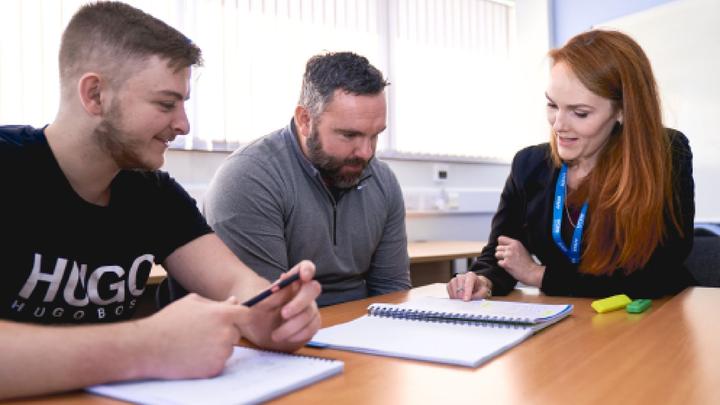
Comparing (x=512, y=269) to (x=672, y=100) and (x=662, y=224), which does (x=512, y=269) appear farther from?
(x=672, y=100)

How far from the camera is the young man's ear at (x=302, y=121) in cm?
170

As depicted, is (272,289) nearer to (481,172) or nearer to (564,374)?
(564,374)

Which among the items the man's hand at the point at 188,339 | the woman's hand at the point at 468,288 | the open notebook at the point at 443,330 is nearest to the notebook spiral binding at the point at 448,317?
the open notebook at the point at 443,330

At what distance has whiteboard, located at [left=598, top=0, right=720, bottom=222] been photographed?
3.26 meters

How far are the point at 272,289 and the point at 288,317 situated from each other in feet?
0.17

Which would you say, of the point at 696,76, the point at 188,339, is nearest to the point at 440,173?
the point at 696,76

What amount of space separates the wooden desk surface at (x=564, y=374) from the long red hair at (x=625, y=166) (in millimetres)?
439

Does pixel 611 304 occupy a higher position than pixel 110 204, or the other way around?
pixel 110 204

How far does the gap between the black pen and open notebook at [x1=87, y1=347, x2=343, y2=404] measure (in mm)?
80

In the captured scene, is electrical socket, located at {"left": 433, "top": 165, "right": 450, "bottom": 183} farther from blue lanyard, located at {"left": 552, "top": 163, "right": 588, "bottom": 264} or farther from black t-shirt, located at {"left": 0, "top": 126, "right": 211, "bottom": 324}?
black t-shirt, located at {"left": 0, "top": 126, "right": 211, "bottom": 324}

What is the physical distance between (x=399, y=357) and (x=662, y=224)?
0.99 meters

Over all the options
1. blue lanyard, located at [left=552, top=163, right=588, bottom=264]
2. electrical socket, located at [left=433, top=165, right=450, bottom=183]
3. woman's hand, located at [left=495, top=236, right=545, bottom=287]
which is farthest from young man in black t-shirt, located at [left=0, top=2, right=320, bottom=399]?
electrical socket, located at [left=433, top=165, right=450, bottom=183]

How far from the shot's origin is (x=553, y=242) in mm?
1662

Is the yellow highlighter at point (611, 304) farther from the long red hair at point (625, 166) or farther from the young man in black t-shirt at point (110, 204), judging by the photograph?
the young man in black t-shirt at point (110, 204)
